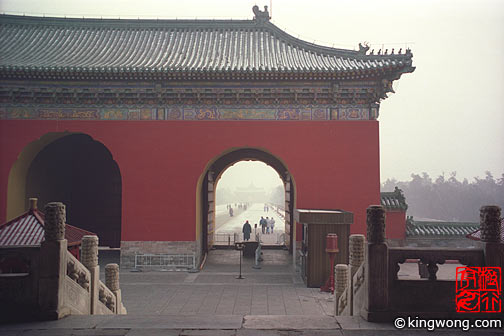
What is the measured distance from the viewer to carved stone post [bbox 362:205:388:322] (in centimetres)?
474

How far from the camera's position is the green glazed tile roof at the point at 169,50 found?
39.6 ft

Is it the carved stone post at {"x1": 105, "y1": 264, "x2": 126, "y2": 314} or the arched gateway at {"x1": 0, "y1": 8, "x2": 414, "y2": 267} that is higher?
the arched gateway at {"x1": 0, "y1": 8, "x2": 414, "y2": 267}

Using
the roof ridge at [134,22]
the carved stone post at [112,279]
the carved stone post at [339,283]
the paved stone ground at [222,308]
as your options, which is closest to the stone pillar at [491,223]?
the paved stone ground at [222,308]

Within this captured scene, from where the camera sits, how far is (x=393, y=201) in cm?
1345

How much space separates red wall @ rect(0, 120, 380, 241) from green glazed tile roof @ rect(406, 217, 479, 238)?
81.7 inches

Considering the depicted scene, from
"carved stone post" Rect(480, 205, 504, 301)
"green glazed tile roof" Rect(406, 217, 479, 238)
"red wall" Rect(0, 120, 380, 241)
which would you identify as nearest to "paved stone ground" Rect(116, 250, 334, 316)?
"red wall" Rect(0, 120, 380, 241)

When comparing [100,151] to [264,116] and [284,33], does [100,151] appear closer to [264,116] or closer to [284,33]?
[264,116]

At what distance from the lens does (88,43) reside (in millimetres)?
15094

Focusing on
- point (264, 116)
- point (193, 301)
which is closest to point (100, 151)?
point (264, 116)

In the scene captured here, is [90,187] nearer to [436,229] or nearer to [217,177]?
[217,177]

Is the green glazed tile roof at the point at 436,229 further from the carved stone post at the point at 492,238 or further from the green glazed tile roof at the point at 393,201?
the carved stone post at the point at 492,238

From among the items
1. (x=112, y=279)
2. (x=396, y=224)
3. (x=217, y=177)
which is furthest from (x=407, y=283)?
(x=217, y=177)

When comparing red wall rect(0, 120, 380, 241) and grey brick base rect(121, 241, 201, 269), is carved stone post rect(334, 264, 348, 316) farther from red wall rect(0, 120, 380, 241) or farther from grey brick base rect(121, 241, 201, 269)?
grey brick base rect(121, 241, 201, 269)

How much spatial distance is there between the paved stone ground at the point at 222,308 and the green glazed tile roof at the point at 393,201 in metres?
3.68
